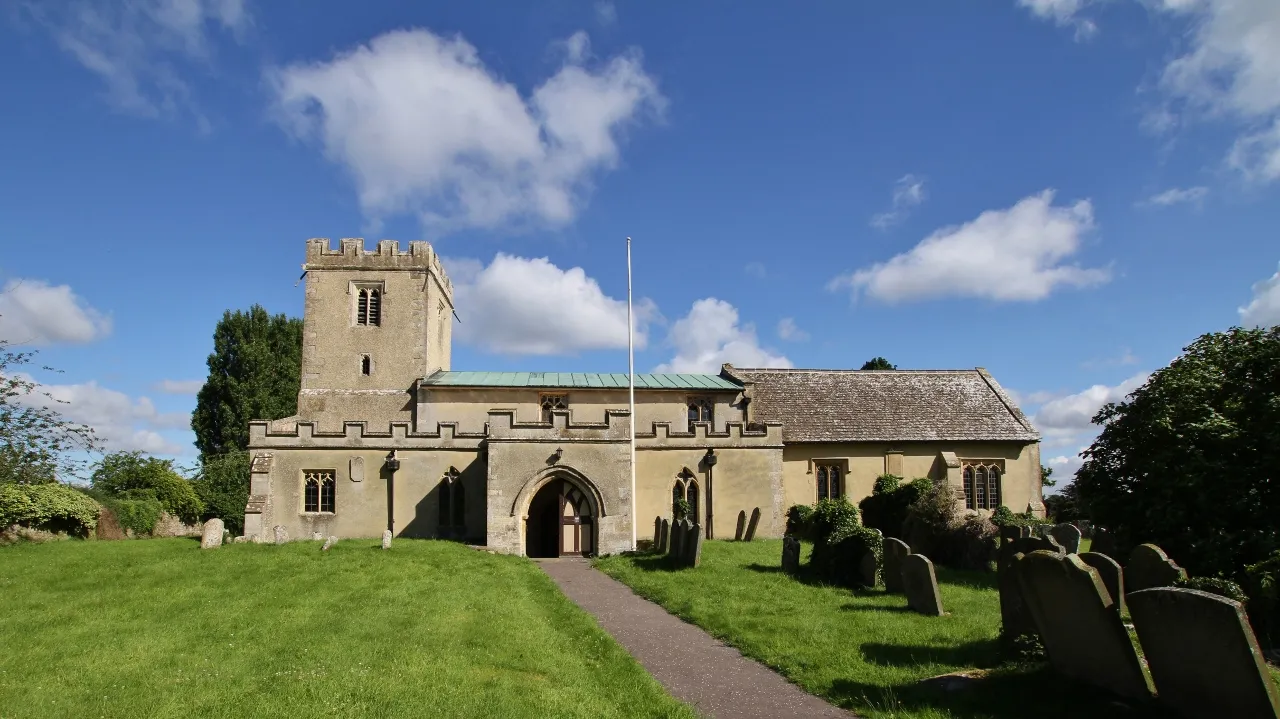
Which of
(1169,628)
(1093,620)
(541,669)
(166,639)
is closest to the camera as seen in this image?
(1169,628)

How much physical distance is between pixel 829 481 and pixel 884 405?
439 centimetres

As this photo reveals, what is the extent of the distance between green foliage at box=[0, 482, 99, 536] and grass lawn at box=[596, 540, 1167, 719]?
18077 millimetres

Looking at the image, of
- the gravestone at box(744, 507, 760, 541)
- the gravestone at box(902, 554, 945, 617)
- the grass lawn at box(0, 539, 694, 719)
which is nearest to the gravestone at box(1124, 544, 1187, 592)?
the gravestone at box(902, 554, 945, 617)

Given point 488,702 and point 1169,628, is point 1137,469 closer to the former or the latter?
point 1169,628

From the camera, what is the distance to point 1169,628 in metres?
6.48

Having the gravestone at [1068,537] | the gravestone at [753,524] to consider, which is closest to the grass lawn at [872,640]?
the gravestone at [1068,537]

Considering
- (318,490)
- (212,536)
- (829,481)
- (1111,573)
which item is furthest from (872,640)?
(318,490)

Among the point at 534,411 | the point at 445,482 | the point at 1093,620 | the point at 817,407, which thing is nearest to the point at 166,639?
the point at 1093,620

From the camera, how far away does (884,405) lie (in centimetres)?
3238

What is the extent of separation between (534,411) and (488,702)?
23191mm

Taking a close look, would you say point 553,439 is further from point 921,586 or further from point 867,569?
point 921,586

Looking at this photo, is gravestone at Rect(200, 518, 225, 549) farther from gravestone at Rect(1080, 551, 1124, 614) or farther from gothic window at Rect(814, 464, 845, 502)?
gothic window at Rect(814, 464, 845, 502)

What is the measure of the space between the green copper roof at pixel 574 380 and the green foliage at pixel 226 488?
1643 centimetres

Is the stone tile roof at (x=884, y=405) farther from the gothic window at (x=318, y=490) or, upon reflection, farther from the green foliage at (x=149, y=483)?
the green foliage at (x=149, y=483)
